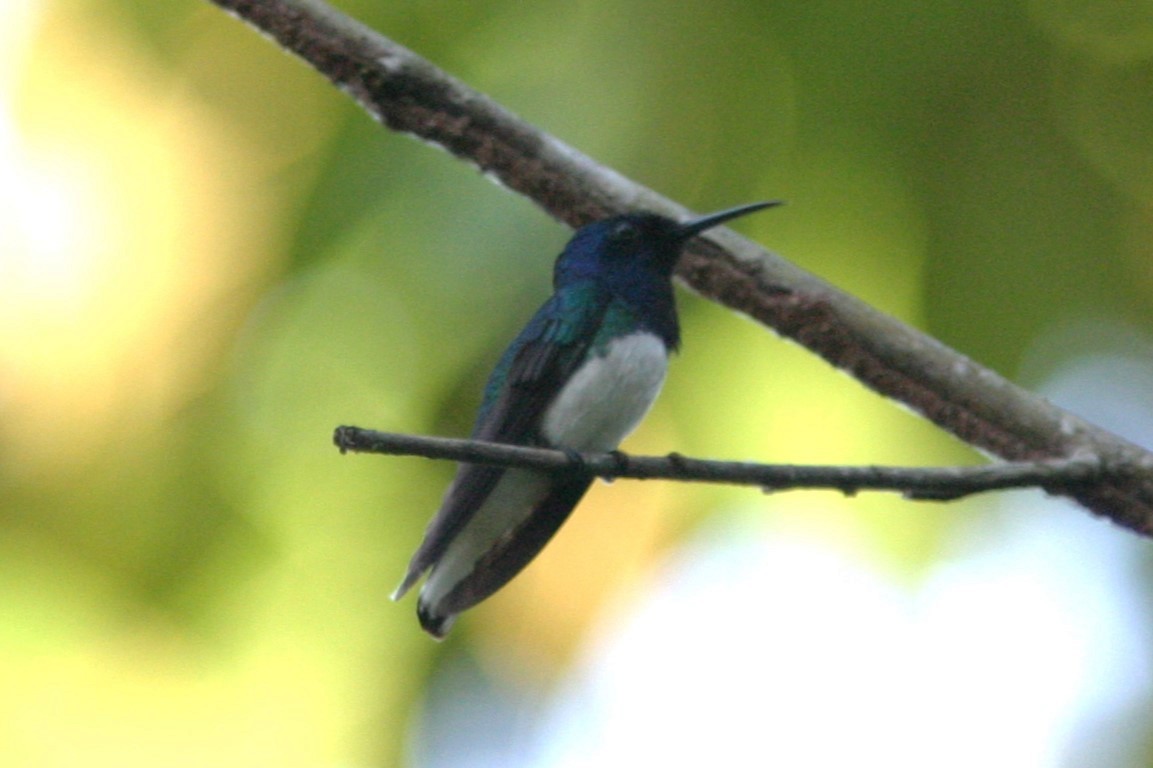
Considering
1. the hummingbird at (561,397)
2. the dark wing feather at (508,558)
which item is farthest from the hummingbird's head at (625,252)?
the dark wing feather at (508,558)

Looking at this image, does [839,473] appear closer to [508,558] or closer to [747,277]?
[747,277]

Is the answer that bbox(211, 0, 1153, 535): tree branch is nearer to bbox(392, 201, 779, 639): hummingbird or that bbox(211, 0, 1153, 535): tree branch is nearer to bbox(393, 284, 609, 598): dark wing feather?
bbox(392, 201, 779, 639): hummingbird

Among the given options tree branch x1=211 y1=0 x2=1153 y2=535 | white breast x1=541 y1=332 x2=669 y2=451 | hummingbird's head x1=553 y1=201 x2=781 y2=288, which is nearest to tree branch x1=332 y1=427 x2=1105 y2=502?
tree branch x1=211 y1=0 x2=1153 y2=535

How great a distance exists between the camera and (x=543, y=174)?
259 cm

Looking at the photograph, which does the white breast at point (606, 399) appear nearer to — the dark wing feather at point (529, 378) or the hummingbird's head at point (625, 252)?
the dark wing feather at point (529, 378)

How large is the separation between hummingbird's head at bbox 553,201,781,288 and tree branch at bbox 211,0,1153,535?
401 millimetres

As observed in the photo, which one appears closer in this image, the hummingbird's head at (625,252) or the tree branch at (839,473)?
the tree branch at (839,473)

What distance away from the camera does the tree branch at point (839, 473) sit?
2170 mm

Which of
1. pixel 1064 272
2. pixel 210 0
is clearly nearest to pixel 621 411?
pixel 210 0

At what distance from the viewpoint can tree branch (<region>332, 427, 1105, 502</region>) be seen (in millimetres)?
2170

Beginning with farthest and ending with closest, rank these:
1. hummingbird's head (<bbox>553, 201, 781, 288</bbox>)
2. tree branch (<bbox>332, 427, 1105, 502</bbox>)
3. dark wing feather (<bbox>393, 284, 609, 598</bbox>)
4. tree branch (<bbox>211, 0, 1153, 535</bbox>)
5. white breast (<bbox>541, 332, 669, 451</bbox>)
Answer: hummingbird's head (<bbox>553, 201, 781, 288</bbox>) < white breast (<bbox>541, 332, 669, 451</bbox>) < dark wing feather (<bbox>393, 284, 609, 598</bbox>) < tree branch (<bbox>211, 0, 1153, 535</bbox>) < tree branch (<bbox>332, 427, 1105, 502</bbox>)

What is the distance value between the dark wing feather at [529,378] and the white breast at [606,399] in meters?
0.04

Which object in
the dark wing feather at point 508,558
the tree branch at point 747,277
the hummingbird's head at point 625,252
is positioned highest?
the hummingbird's head at point 625,252

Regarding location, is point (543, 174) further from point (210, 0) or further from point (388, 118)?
point (210, 0)
